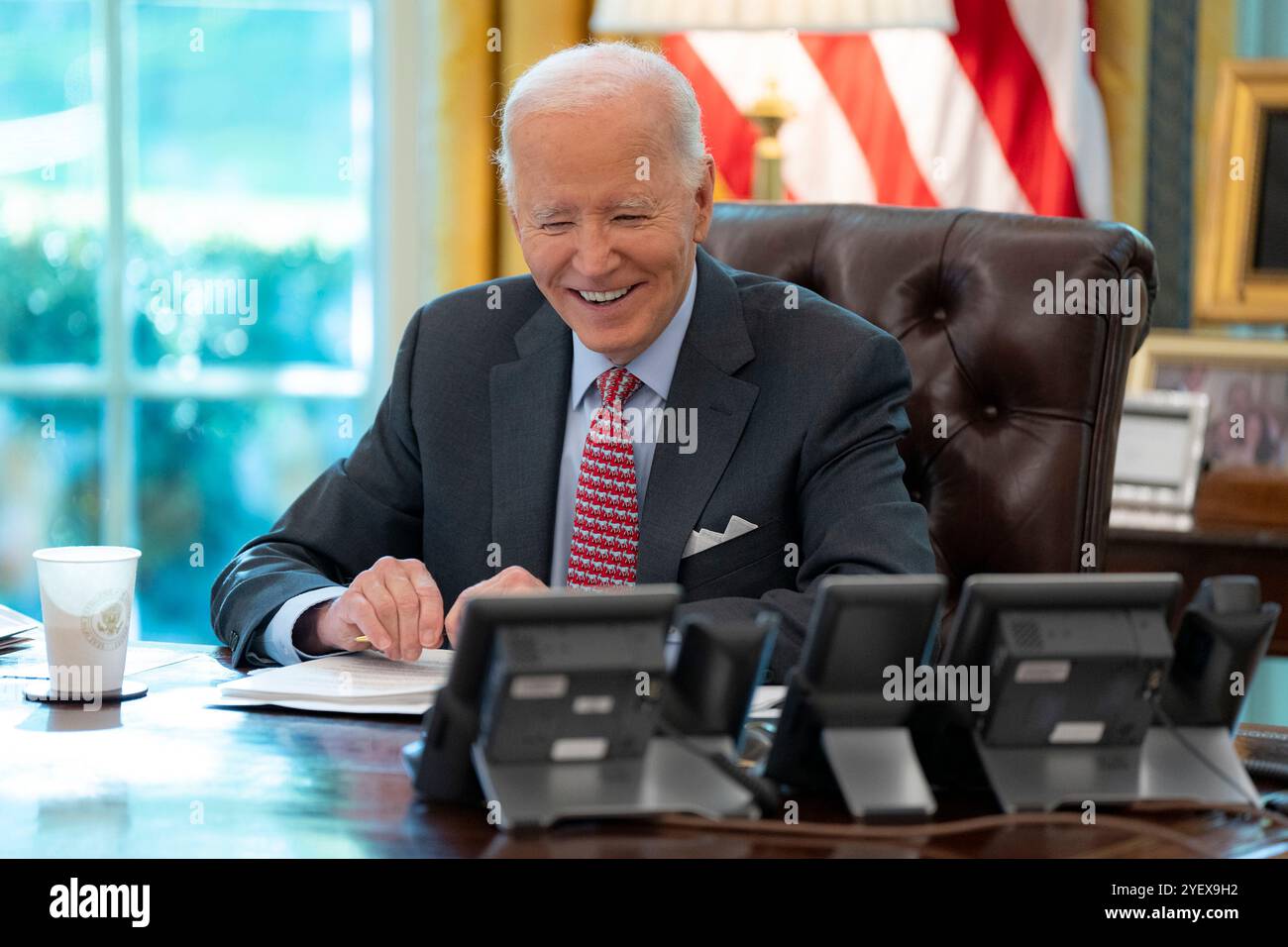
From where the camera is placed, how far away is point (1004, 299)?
190 centimetres

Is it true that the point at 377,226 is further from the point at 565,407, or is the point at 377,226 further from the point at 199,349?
the point at 565,407

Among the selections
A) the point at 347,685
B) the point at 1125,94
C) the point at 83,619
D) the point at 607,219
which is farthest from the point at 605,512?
the point at 1125,94

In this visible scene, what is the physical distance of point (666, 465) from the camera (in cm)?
172

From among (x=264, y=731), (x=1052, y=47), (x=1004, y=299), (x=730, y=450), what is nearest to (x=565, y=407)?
(x=730, y=450)

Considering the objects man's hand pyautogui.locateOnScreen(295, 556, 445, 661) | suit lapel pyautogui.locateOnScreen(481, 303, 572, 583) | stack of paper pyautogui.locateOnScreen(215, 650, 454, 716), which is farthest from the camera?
suit lapel pyautogui.locateOnScreen(481, 303, 572, 583)

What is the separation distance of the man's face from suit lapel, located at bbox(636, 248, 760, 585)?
0.20 feet

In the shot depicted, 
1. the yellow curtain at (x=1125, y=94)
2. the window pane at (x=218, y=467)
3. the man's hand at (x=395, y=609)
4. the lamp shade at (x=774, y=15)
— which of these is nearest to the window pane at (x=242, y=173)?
the window pane at (x=218, y=467)

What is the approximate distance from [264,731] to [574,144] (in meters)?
0.76

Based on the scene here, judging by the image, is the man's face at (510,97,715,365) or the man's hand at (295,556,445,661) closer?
the man's hand at (295,556,445,661)

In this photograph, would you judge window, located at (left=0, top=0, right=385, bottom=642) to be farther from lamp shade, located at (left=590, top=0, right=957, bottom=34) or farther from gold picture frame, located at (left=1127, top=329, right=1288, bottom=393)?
gold picture frame, located at (left=1127, top=329, right=1288, bottom=393)

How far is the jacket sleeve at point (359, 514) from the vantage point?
177cm

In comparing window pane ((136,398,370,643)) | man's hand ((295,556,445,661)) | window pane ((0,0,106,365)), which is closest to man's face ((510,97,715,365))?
man's hand ((295,556,445,661))

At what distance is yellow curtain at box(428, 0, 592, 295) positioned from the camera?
309 cm

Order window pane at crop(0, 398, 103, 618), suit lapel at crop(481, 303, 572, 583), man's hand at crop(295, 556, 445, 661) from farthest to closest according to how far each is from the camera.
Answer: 1. window pane at crop(0, 398, 103, 618)
2. suit lapel at crop(481, 303, 572, 583)
3. man's hand at crop(295, 556, 445, 661)
